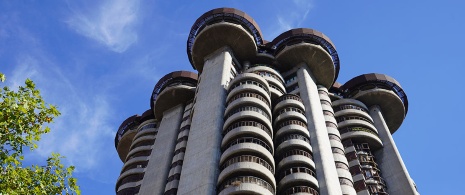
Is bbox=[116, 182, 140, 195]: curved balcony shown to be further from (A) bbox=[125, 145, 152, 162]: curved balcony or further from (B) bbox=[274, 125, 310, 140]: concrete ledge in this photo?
(B) bbox=[274, 125, 310, 140]: concrete ledge

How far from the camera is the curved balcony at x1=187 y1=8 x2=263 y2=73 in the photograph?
7869 cm

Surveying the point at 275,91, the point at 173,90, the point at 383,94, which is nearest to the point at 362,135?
the point at 383,94

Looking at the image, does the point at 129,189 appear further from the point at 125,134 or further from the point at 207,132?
the point at 125,134

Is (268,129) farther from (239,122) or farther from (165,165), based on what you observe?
(165,165)

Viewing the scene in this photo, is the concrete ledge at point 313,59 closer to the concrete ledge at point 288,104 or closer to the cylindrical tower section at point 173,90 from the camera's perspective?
the concrete ledge at point 288,104

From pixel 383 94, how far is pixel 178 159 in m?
43.7

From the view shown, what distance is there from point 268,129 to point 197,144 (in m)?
10.2

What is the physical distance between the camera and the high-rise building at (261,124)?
52.5m

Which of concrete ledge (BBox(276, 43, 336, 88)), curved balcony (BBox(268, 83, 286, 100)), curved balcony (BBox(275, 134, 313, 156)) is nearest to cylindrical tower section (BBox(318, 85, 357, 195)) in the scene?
curved balcony (BBox(275, 134, 313, 156))

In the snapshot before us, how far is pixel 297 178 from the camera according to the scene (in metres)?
51.8

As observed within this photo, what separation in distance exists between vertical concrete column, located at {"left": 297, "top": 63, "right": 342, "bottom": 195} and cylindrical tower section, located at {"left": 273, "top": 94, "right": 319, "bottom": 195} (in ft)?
3.21

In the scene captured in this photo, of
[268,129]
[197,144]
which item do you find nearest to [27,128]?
[197,144]

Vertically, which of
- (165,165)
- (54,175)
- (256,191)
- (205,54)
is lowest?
(54,175)

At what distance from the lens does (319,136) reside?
6084cm
